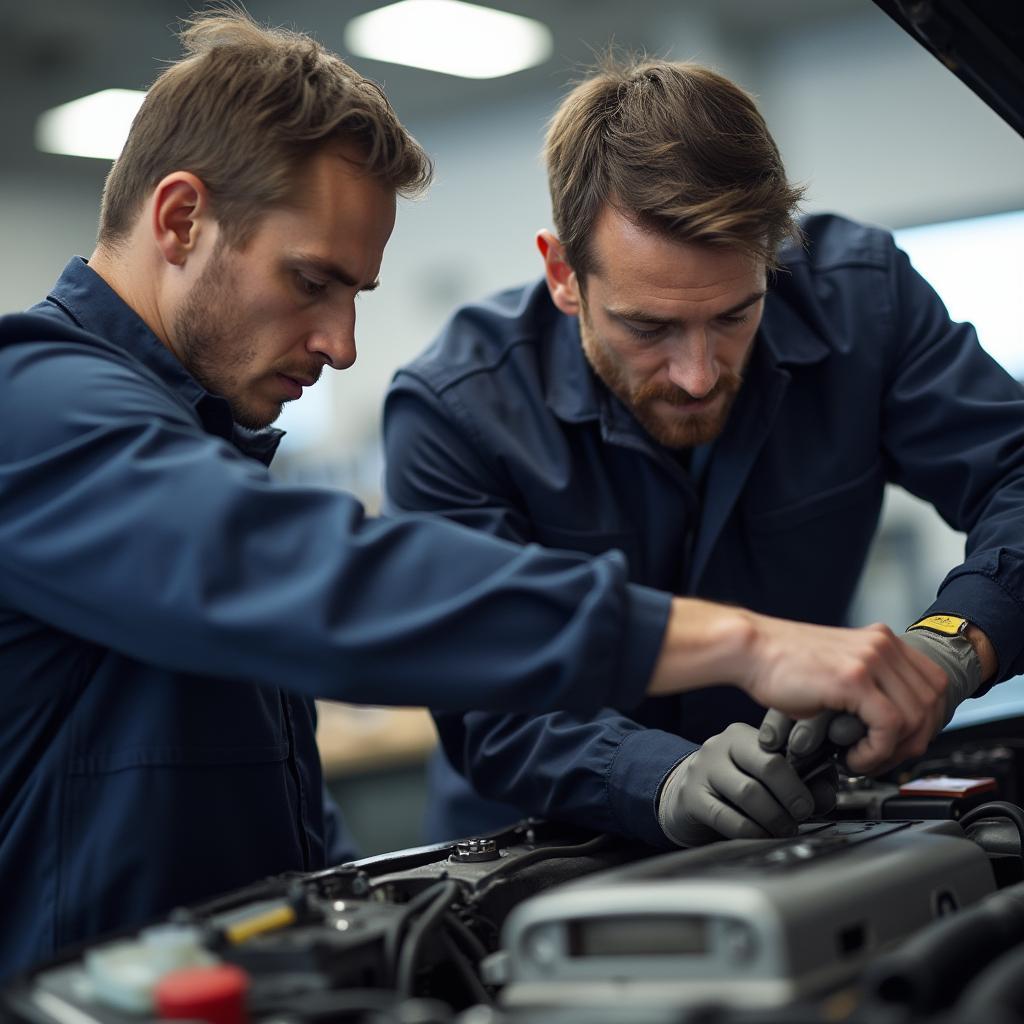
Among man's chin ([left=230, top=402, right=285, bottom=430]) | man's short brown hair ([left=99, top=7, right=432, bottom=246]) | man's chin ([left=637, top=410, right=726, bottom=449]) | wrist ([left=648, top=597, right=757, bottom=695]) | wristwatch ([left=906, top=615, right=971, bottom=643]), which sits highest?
man's short brown hair ([left=99, top=7, right=432, bottom=246])

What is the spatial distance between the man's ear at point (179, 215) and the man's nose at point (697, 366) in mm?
581

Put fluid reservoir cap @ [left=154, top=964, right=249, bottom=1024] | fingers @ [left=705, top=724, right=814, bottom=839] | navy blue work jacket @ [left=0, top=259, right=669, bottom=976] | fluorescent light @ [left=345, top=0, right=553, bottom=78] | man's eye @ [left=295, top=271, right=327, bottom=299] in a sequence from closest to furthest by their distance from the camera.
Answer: fluid reservoir cap @ [left=154, top=964, right=249, bottom=1024] → navy blue work jacket @ [left=0, top=259, right=669, bottom=976] → fingers @ [left=705, top=724, right=814, bottom=839] → man's eye @ [left=295, top=271, right=327, bottom=299] → fluorescent light @ [left=345, top=0, right=553, bottom=78]

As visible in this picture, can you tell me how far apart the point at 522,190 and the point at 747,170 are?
465cm

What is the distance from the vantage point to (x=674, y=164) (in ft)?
4.92

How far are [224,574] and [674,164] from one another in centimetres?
86

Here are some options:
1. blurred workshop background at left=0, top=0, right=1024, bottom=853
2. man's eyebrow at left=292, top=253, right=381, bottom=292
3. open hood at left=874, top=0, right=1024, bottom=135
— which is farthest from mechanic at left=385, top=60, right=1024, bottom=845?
blurred workshop background at left=0, top=0, right=1024, bottom=853

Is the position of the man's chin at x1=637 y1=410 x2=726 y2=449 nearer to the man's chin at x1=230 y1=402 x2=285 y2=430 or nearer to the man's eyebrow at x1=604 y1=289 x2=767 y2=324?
the man's eyebrow at x1=604 y1=289 x2=767 y2=324

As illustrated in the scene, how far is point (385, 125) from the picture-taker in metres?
1.28

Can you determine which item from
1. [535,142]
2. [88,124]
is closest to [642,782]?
[88,124]

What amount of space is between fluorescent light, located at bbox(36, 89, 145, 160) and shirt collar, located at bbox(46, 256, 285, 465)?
157 inches

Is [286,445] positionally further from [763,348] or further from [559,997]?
[559,997]

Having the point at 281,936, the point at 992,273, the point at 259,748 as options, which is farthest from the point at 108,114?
the point at 281,936

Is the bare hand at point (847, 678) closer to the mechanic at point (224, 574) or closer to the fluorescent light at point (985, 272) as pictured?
the mechanic at point (224, 574)

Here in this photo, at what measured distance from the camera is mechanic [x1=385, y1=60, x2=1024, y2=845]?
1473 millimetres
